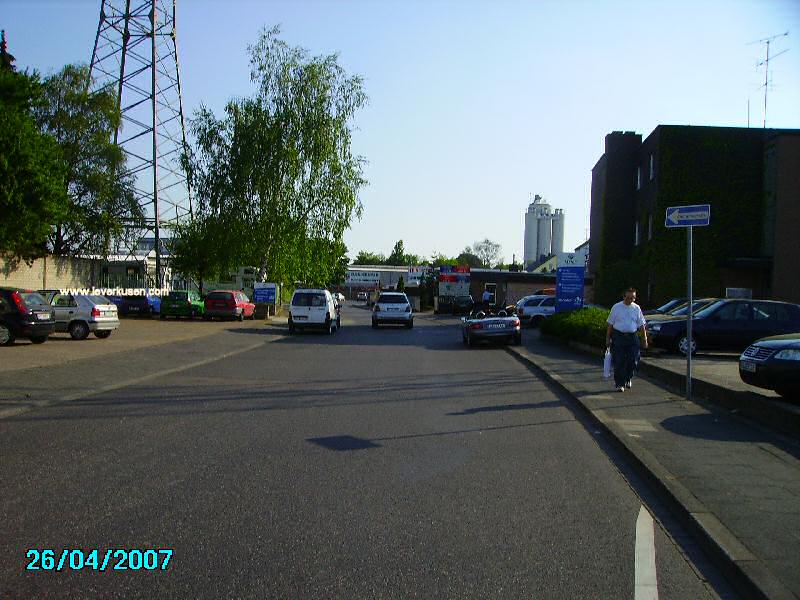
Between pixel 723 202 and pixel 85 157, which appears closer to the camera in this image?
pixel 723 202

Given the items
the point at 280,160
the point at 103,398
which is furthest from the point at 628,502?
the point at 280,160

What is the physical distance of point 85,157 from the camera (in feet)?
131

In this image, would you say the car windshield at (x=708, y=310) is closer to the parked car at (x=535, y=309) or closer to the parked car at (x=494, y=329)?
the parked car at (x=494, y=329)

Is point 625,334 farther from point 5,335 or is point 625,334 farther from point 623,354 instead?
point 5,335

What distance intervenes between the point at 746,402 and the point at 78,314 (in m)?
19.6

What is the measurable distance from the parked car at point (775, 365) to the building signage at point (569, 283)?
16483 millimetres

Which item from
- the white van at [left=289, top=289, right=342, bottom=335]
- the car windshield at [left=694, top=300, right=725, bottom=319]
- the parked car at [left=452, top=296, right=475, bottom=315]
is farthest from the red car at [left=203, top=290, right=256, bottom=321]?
the car windshield at [left=694, top=300, right=725, bottom=319]

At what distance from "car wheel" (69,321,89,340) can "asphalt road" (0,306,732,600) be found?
12.0 meters

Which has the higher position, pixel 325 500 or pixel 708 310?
pixel 708 310

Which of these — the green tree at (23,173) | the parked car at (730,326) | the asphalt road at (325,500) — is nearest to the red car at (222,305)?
the green tree at (23,173)

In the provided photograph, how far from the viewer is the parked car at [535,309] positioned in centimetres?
3806

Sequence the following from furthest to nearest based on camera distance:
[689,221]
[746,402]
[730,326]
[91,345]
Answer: [91,345]
[730,326]
[689,221]
[746,402]

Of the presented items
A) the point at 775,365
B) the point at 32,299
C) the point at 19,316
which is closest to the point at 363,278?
the point at 32,299

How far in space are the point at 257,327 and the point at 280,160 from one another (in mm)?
10869
